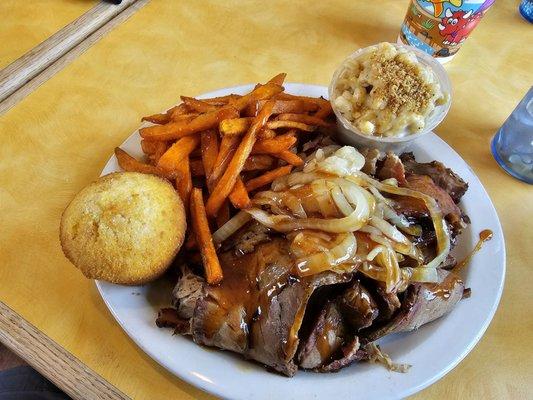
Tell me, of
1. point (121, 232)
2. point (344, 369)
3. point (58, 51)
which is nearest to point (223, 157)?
point (121, 232)

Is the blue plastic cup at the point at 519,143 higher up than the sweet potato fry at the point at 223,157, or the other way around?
the sweet potato fry at the point at 223,157

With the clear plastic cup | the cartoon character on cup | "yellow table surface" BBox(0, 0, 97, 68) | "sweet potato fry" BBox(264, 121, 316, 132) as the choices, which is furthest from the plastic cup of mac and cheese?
"yellow table surface" BBox(0, 0, 97, 68)

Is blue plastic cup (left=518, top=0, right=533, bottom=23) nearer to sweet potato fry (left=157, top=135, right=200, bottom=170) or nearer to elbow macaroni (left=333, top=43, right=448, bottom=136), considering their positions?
elbow macaroni (left=333, top=43, right=448, bottom=136)

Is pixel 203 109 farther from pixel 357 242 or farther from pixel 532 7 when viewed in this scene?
pixel 532 7

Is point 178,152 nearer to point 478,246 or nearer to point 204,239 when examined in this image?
point 204,239

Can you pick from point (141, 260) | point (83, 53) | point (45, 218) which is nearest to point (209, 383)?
point (141, 260)

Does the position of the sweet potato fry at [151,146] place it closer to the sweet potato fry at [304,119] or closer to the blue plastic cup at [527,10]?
the sweet potato fry at [304,119]

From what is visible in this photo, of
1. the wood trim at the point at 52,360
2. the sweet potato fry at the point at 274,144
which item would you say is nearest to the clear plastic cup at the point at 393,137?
the sweet potato fry at the point at 274,144
